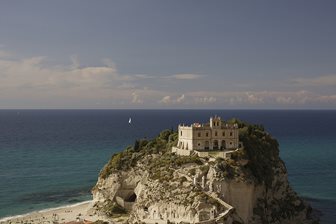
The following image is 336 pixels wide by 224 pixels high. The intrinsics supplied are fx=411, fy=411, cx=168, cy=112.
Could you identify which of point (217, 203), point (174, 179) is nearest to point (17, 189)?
point (174, 179)

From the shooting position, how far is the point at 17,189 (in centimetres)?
8062

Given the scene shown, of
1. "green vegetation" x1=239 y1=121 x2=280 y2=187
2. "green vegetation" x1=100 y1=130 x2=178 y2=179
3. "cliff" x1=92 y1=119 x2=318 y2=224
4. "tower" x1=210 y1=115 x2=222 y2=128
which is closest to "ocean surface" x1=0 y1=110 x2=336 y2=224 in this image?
"cliff" x1=92 y1=119 x2=318 y2=224

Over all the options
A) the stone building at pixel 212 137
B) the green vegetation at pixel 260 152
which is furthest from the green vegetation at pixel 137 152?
the green vegetation at pixel 260 152

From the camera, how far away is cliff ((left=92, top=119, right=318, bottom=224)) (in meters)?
53.0

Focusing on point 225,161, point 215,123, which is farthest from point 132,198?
point 225,161

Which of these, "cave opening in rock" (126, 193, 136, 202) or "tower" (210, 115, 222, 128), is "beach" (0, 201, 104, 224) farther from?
"tower" (210, 115, 222, 128)

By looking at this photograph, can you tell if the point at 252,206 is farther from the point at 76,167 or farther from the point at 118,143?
the point at 118,143

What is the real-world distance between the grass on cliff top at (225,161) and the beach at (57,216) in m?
7.09

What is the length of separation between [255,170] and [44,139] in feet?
385

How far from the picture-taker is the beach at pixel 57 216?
62531 mm

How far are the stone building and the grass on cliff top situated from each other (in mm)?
2280

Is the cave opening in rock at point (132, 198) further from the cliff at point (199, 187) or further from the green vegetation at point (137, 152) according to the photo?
the green vegetation at point (137, 152)

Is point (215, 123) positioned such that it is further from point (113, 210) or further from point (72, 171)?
point (72, 171)

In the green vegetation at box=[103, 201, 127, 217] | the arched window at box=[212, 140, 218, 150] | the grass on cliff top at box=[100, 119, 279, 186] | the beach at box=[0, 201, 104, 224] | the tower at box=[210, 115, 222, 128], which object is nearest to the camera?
the grass on cliff top at box=[100, 119, 279, 186]
